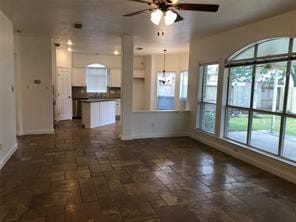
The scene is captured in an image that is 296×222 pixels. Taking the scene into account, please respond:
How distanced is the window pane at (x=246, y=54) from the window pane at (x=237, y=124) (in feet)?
3.56

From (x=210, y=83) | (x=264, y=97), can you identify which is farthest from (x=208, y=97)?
(x=264, y=97)

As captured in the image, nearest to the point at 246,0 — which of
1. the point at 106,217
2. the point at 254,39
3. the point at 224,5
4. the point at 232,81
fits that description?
the point at 224,5

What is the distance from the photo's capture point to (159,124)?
6.73 metres

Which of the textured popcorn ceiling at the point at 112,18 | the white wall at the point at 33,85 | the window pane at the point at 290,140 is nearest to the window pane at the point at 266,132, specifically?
the window pane at the point at 290,140

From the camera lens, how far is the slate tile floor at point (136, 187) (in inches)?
111

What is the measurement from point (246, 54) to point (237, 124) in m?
1.46

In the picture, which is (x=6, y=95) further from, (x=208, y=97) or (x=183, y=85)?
(x=183, y=85)

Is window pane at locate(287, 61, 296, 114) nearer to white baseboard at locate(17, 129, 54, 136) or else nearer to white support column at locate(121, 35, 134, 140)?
white support column at locate(121, 35, 134, 140)

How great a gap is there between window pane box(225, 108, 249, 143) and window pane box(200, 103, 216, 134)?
45 cm

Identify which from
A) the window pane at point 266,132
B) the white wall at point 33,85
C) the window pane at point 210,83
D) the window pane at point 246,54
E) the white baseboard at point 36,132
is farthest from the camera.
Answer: the white baseboard at point 36,132

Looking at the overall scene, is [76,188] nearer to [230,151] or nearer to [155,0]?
[155,0]

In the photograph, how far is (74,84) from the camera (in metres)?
9.76

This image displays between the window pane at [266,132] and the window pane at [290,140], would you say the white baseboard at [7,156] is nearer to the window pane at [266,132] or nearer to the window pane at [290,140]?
the window pane at [266,132]

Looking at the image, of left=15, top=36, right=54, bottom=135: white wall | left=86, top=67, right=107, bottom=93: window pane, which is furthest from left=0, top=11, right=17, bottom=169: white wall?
left=86, top=67, right=107, bottom=93: window pane
